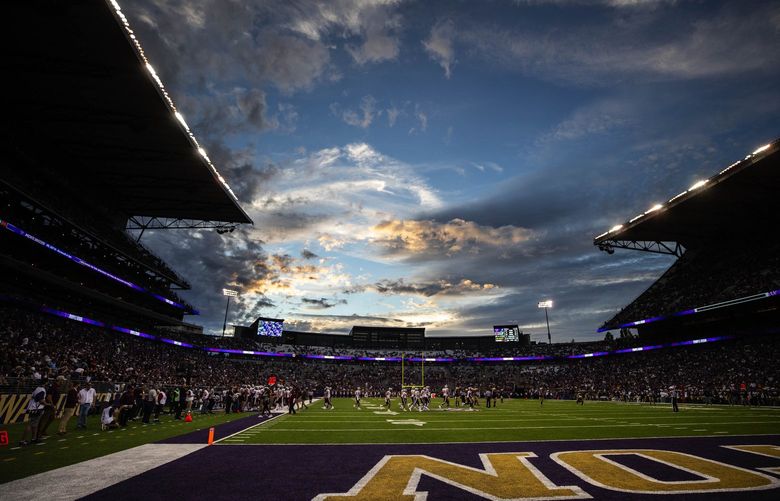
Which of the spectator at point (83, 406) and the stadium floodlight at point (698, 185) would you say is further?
the stadium floodlight at point (698, 185)

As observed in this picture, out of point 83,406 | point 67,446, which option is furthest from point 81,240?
point 67,446

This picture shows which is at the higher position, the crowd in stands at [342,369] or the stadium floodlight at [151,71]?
the stadium floodlight at [151,71]

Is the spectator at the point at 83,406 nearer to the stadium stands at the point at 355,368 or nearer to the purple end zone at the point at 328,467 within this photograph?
the stadium stands at the point at 355,368

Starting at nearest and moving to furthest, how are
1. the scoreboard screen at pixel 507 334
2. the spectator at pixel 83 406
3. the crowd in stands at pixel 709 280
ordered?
1. the spectator at pixel 83 406
2. the crowd in stands at pixel 709 280
3. the scoreboard screen at pixel 507 334

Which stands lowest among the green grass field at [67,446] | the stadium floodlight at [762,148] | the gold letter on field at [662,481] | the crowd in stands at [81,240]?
the green grass field at [67,446]

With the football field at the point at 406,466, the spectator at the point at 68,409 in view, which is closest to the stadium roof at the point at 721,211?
the football field at the point at 406,466

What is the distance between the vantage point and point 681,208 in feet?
120

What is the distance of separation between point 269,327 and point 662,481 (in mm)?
70367

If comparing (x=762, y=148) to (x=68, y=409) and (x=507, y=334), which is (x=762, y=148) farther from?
(x=507, y=334)

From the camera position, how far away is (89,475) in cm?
643

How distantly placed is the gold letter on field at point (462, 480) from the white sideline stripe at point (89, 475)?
3.59m

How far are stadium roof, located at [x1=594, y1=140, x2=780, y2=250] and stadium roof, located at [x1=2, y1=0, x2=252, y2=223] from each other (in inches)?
1518

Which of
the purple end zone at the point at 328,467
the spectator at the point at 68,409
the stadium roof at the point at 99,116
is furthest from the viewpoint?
the stadium roof at the point at 99,116

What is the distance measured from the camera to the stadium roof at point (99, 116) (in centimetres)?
1792
